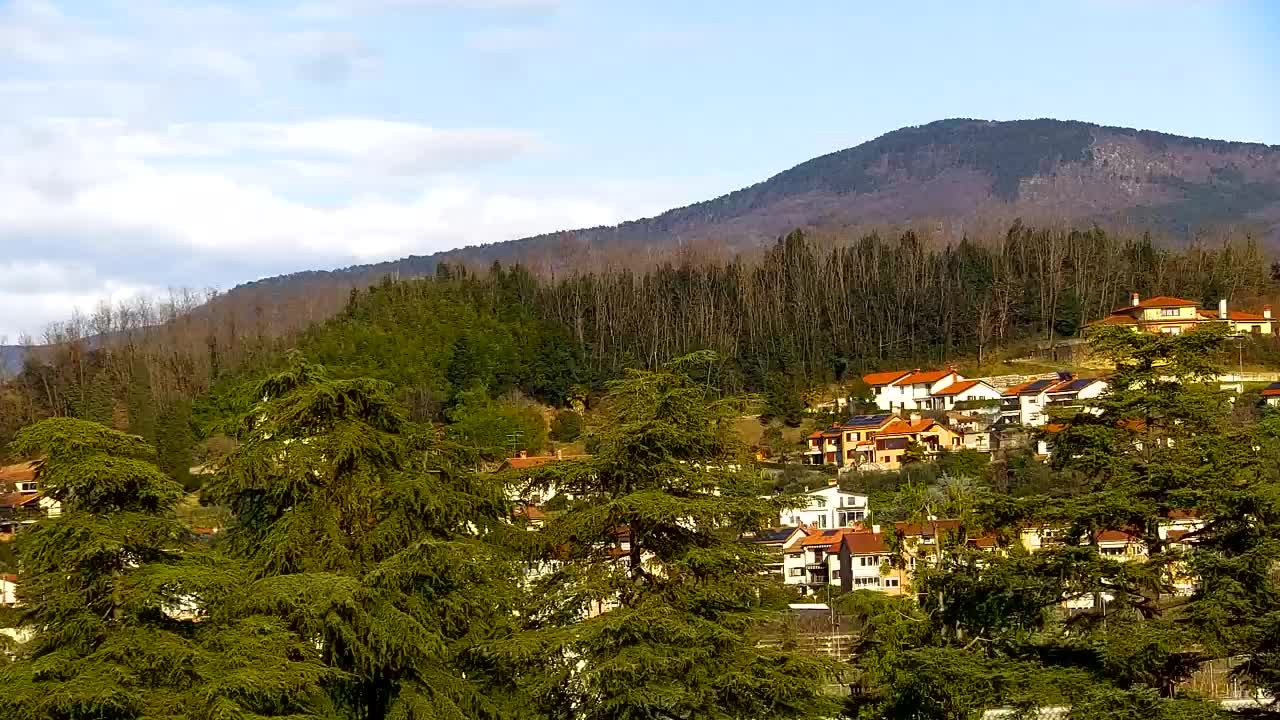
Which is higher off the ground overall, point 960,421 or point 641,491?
point 641,491

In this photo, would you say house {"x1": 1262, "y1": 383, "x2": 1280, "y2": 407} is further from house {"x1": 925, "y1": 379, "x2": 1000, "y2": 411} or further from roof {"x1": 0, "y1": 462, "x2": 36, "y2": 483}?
roof {"x1": 0, "y1": 462, "x2": 36, "y2": 483}

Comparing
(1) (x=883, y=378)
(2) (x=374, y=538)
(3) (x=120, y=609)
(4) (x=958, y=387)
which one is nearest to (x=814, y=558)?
(4) (x=958, y=387)

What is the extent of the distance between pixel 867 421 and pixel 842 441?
217 centimetres

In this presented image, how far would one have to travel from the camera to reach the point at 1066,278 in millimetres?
79000

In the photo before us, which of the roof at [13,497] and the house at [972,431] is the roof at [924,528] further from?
the roof at [13,497]

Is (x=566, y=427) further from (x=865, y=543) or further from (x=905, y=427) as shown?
(x=865, y=543)

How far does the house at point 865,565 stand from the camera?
41656mm

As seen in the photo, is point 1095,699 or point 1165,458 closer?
point 1095,699

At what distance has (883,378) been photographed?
68.2m

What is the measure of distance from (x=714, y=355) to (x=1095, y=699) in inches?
167

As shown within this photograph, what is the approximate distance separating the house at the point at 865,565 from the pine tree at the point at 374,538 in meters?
28.7

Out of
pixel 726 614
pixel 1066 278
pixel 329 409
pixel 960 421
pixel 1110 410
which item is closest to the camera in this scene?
pixel 726 614

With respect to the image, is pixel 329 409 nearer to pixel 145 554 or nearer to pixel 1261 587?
pixel 145 554

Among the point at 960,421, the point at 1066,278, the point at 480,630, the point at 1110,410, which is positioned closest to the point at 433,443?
the point at 480,630
